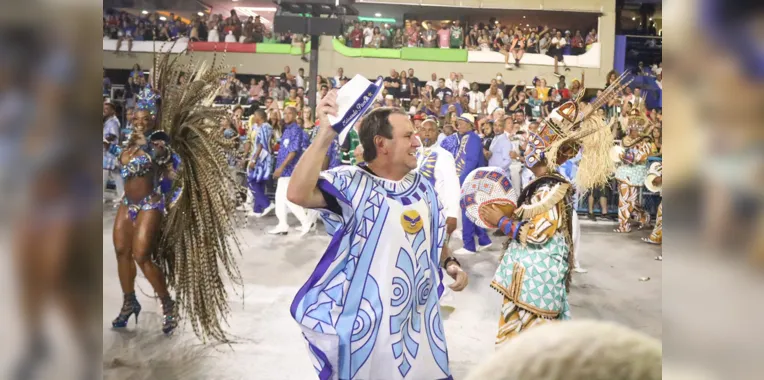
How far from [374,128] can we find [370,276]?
0.46 metres

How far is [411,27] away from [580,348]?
6.15m

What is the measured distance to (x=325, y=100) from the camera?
173 centimetres

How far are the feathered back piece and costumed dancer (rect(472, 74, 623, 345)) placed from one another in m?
1.16

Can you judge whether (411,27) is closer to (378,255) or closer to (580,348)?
(378,255)

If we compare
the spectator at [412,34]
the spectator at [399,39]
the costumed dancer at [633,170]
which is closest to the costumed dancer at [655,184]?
the costumed dancer at [633,170]

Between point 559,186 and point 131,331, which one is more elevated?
point 559,186

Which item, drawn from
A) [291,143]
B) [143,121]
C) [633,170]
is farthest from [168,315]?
[633,170]

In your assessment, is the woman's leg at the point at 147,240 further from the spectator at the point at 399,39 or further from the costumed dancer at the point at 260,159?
the spectator at the point at 399,39

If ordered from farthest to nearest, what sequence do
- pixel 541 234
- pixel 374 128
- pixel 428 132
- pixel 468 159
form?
1. pixel 468 159
2. pixel 428 132
3. pixel 541 234
4. pixel 374 128

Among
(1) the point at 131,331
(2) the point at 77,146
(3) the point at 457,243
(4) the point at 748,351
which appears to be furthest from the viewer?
(3) the point at 457,243

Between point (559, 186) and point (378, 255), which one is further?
point (559, 186)

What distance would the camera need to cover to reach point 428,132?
13.7ft

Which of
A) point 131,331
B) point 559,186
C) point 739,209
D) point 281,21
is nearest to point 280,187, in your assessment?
point 281,21

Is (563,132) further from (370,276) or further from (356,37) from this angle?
(356,37)
